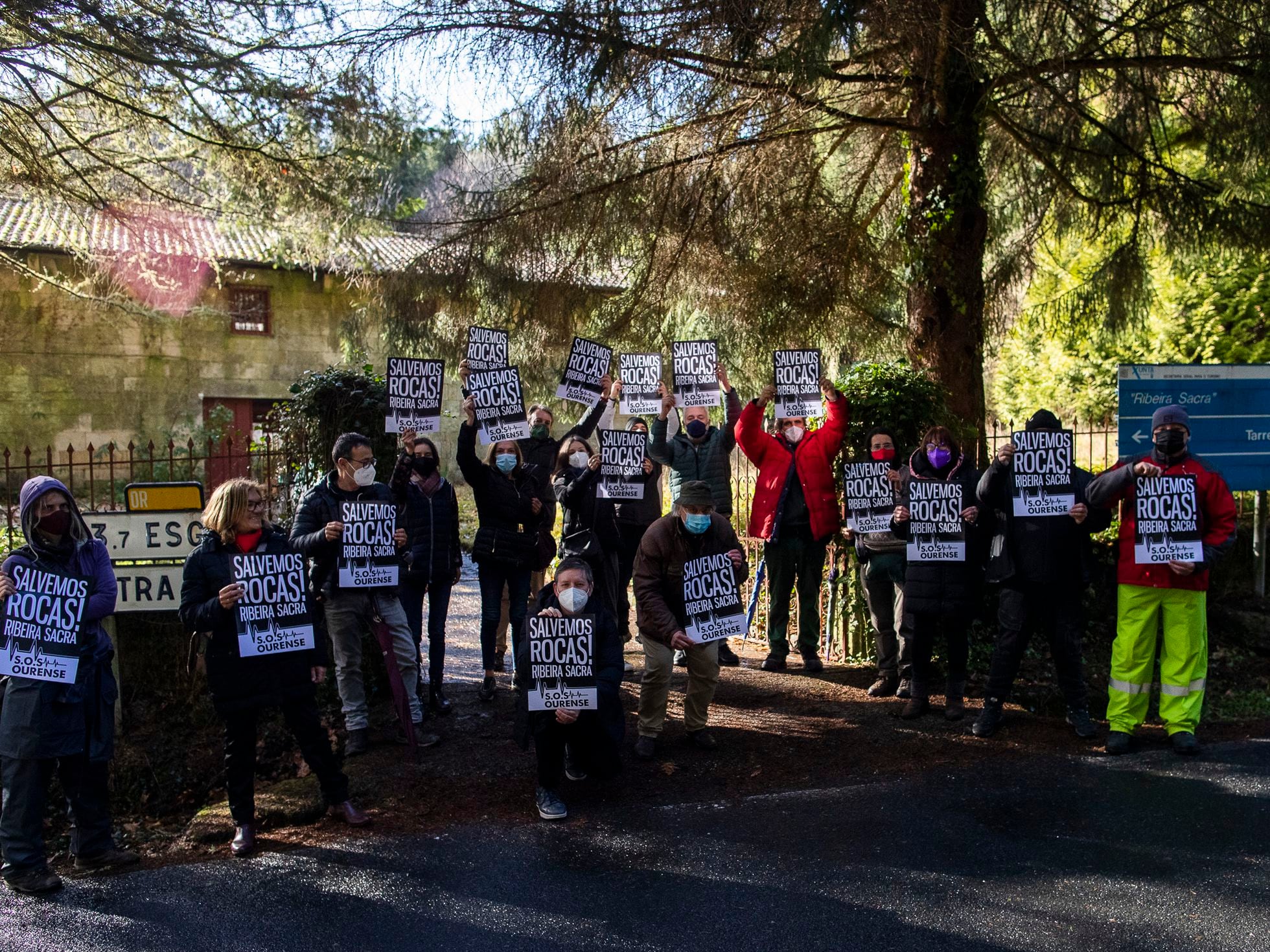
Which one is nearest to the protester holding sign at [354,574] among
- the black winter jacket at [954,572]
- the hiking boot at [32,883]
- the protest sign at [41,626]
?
the protest sign at [41,626]

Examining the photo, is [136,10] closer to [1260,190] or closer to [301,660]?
[301,660]

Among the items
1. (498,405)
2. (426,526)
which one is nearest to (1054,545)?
(498,405)

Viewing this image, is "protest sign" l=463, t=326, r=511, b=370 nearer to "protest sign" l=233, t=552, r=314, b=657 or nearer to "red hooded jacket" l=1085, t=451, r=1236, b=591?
"protest sign" l=233, t=552, r=314, b=657

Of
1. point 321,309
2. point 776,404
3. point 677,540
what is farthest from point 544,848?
point 321,309

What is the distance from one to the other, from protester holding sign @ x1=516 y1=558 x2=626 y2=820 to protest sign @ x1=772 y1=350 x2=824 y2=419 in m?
2.99

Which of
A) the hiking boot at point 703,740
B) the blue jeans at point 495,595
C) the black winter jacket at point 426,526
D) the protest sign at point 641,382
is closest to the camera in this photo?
the hiking boot at point 703,740

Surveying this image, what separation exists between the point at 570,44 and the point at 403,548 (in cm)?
386

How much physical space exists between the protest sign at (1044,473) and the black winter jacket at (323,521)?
13.0 ft

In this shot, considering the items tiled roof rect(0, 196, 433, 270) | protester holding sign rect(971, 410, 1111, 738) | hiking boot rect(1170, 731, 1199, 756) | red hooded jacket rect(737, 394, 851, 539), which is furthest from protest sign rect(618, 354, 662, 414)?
hiking boot rect(1170, 731, 1199, 756)

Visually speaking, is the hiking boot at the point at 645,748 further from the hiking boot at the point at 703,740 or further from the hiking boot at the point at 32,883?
the hiking boot at the point at 32,883

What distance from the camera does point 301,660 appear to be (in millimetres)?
5934

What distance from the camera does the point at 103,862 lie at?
5.68 meters

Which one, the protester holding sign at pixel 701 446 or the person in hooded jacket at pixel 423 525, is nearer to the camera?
the person in hooded jacket at pixel 423 525

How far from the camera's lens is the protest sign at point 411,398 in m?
7.80
